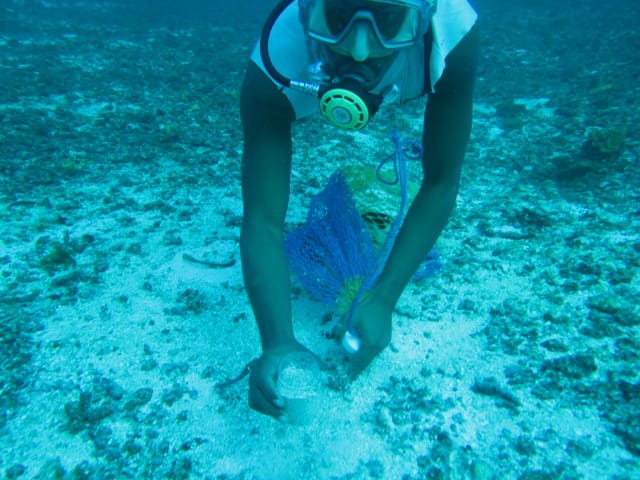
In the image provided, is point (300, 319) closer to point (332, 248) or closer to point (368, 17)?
point (332, 248)

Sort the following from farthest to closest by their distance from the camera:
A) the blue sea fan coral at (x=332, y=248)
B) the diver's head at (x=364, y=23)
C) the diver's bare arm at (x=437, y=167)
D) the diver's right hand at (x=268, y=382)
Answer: the blue sea fan coral at (x=332, y=248), the diver's bare arm at (x=437, y=167), the diver's right hand at (x=268, y=382), the diver's head at (x=364, y=23)

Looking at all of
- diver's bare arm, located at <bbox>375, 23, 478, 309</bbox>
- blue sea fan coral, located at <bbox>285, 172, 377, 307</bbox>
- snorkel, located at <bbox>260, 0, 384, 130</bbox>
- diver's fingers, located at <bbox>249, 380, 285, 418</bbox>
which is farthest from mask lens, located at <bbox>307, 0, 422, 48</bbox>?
diver's fingers, located at <bbox>249, 380, 285, 418</bbox>

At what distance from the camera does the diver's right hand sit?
158 centimetres

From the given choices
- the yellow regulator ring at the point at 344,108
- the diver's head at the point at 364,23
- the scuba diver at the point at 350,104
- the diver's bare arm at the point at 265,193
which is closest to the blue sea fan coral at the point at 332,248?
the scuba diver at the point at 350,104

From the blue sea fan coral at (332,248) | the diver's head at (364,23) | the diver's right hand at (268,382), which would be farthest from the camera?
the blue sea fan coral at (332,248)

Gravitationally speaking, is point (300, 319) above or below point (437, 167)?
below

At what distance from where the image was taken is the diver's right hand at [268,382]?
1575mm

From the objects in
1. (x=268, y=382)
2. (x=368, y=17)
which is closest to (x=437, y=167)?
(x=368, y=17)

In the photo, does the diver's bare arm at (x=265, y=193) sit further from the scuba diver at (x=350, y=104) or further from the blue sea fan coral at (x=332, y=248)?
the blue sea fan coral at (x=332, y=248)

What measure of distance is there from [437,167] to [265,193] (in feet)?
2.78

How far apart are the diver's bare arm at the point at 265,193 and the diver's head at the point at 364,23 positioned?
0.37 metres

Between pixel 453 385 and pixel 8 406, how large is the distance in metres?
1.99

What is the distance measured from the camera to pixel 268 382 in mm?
1582

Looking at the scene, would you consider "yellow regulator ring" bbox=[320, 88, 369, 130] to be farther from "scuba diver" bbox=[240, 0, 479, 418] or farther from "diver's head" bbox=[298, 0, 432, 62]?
"diver's head" bbox=[298, 0, 432, 62]
